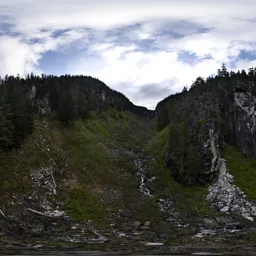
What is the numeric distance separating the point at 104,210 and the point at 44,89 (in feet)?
179

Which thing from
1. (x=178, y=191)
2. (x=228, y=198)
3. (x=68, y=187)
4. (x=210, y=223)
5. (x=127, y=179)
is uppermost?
(x=127, y=179)

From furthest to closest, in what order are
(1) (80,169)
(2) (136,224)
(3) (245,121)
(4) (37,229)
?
(3) (245,121), (1) (80,169), (2) (136,224), (4) (37,229)

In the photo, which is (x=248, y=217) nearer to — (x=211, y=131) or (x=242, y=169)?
(x=242, y=169)

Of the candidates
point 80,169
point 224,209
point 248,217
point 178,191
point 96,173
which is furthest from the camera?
point 96,173

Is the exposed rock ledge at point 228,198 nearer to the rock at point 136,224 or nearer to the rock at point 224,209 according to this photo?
the rock at point 224,209

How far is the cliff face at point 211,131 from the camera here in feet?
233

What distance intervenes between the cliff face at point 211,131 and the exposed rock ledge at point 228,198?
8.70 ft

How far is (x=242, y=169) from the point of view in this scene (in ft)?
231

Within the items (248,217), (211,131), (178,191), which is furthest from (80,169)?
(248,217)

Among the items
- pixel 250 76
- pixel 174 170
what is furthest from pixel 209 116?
pixel 250 76

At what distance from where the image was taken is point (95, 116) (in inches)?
4847

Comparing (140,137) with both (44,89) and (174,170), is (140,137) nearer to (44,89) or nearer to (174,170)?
(44,89)

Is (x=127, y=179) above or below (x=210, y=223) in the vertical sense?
above

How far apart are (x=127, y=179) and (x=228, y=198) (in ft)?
69.2
